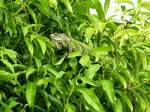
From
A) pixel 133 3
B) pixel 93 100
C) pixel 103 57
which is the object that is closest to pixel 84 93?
pixel 93 100

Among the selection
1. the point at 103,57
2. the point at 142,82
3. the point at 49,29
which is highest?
the point at 49,29

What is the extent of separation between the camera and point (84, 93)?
1240mm

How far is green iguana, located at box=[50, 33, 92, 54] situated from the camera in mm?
1282

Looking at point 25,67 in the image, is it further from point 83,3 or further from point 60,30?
point 83,3

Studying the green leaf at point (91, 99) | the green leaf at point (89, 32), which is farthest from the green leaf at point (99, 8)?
the green leaf at point (91, 99)

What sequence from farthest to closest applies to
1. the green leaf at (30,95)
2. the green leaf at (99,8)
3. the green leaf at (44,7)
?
the green leaf at (99,8), the green leaf at (44,7), the green leaf at (30,95)

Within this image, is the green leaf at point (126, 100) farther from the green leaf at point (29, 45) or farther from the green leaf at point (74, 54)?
the green leaf at point (29, 45)

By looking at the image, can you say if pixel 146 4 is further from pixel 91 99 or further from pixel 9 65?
pixel 9 65

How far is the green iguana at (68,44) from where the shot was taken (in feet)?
4.21

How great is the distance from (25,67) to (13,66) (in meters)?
0.05

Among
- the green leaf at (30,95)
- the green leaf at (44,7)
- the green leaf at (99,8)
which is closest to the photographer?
the green leaf at (30,95)

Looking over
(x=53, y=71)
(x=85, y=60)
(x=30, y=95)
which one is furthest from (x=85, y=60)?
→ (x=30, y=95)

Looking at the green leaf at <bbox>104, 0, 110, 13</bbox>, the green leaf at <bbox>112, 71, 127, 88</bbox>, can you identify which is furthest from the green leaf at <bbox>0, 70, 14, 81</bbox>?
the green leaf at <bbox>104, 0, 110, 13</bbox>

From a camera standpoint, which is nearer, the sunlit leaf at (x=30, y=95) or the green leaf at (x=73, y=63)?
the sunlit leaf at (x=30, y=95)
